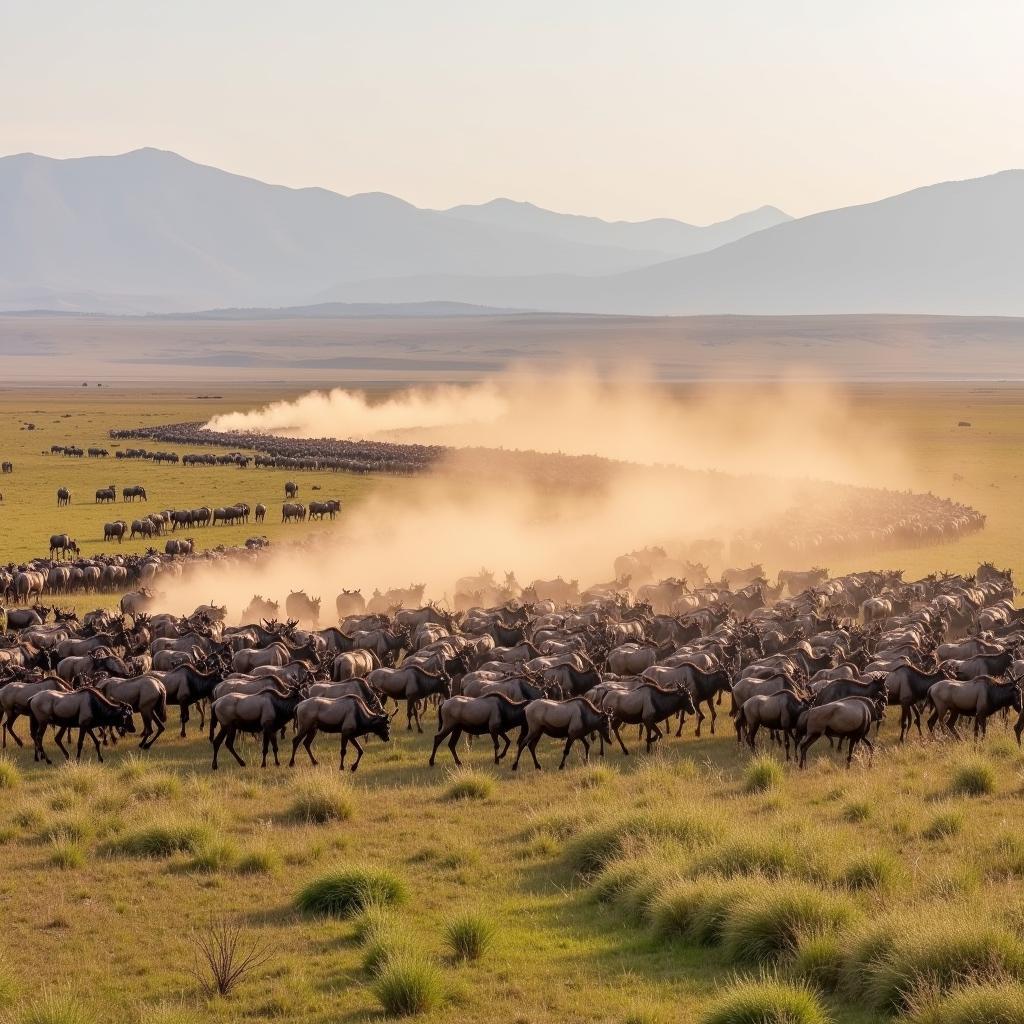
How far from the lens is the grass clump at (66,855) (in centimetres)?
1559

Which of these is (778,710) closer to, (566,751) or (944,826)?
Result: (566,751)

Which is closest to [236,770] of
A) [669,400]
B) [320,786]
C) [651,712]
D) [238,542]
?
[320,786]

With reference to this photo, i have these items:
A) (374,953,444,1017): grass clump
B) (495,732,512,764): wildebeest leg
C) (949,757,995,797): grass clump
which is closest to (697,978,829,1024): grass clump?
(374,953,444,1017): grass clump

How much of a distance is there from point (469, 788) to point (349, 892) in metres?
4.61

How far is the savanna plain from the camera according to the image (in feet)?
38.2

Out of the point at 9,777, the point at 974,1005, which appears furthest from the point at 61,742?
the point at 974,1005

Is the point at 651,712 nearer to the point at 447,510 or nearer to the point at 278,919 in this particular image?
the point at 278,919

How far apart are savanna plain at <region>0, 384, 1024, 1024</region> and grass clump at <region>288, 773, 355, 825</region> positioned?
30 mm

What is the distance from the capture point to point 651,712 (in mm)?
21156

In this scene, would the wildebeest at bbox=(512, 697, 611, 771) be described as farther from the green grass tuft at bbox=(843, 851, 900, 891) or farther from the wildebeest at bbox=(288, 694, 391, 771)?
the green grass tuft at bbox=(843, 851, 900, 891)

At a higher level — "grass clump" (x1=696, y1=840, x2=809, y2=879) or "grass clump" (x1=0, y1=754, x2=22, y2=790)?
"grass clump" (x1=696, y1=840, x2=809, y2=879)

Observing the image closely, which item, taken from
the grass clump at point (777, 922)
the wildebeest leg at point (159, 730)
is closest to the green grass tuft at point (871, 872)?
the grass clump at point (777, 922)

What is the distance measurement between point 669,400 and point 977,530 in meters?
100

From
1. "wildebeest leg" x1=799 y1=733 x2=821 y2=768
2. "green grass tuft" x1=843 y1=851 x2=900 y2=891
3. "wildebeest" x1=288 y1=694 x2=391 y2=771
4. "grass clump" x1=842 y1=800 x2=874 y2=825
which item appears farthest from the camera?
"wildebeest" x1=288 y1=694 x2=391 y2=771
